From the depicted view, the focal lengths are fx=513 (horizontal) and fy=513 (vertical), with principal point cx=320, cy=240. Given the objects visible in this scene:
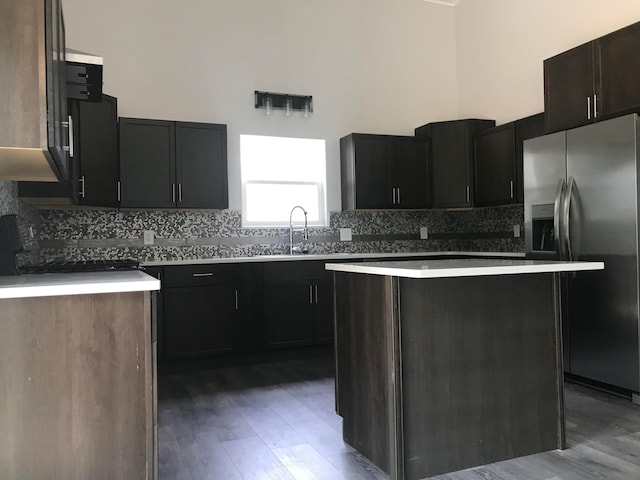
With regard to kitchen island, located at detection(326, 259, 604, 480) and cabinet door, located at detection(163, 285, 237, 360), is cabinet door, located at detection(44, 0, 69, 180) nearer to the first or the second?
kitchen island, located at detection(326, 259, 604, 480)

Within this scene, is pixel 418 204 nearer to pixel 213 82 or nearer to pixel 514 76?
pixel 514 76

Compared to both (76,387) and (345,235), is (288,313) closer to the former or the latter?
(345,235)

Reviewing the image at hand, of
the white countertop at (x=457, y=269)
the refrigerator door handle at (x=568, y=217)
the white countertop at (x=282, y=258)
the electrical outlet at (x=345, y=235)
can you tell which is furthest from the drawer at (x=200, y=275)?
the refrigerator door handle at (x=568, y=217)

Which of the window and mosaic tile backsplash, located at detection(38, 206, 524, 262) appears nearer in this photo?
mosaic tile backsplash, located at detection(38, 206, 524, 262)

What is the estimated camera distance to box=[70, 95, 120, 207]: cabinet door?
3.90 meters

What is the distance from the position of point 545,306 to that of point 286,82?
3539mm

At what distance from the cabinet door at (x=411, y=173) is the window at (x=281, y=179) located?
0.76 m

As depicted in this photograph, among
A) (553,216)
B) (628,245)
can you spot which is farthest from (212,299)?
(628,245)

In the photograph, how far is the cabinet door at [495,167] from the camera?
4688 mm

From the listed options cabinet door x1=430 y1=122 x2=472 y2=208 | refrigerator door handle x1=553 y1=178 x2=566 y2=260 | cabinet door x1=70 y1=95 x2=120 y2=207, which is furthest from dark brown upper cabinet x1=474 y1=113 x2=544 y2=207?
cabinet door x1=70 y1=95 x2=120 y2=207

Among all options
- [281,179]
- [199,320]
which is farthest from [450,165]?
[199,320]

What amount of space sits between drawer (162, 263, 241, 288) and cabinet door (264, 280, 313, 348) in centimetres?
32

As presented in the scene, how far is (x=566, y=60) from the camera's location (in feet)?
12.4

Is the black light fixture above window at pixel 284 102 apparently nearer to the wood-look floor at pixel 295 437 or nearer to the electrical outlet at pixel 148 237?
the electrical outlet at pixel 148 237
